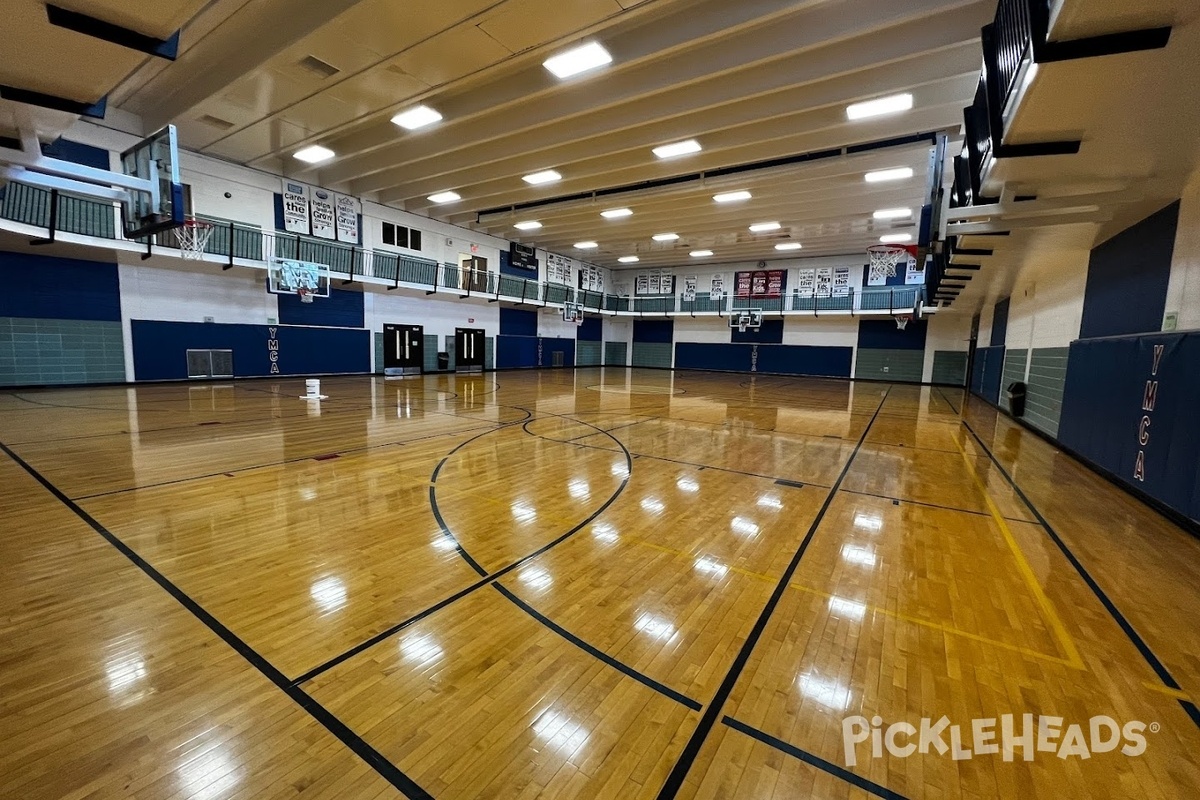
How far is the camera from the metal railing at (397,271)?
9570 mm

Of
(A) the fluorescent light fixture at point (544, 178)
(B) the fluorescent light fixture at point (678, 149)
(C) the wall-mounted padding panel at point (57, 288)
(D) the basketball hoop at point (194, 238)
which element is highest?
(A) the fluorescent light fixture at point (544, 178)

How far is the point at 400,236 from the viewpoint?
16.8 m

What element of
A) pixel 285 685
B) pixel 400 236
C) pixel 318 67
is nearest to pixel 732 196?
pixel 318 67

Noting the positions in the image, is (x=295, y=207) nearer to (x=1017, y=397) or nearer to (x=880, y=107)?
(x=880, y=107)

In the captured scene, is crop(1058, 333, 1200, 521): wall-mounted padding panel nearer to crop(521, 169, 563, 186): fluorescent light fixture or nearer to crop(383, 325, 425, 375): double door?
crop(521, 169, 563, 186): fluorescent light fixture

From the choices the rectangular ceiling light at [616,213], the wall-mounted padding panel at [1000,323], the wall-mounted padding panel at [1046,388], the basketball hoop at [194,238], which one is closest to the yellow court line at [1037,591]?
the wall-mounted padding panel at [1046,388]

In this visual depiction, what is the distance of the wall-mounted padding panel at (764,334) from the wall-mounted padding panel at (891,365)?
12.2 feet

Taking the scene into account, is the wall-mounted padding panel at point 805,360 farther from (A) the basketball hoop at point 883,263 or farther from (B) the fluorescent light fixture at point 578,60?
(B) the fluorescent light fixture at point 578,60

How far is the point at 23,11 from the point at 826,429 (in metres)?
10.1

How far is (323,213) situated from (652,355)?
703 inches

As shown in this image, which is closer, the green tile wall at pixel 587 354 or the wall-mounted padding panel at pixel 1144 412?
the wall-mounted padding panel at pixel 1144 412

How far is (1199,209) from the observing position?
478 cm

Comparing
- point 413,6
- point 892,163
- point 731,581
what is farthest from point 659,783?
point 892,163

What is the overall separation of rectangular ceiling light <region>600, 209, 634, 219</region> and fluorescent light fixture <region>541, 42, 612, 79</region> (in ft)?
25.8
